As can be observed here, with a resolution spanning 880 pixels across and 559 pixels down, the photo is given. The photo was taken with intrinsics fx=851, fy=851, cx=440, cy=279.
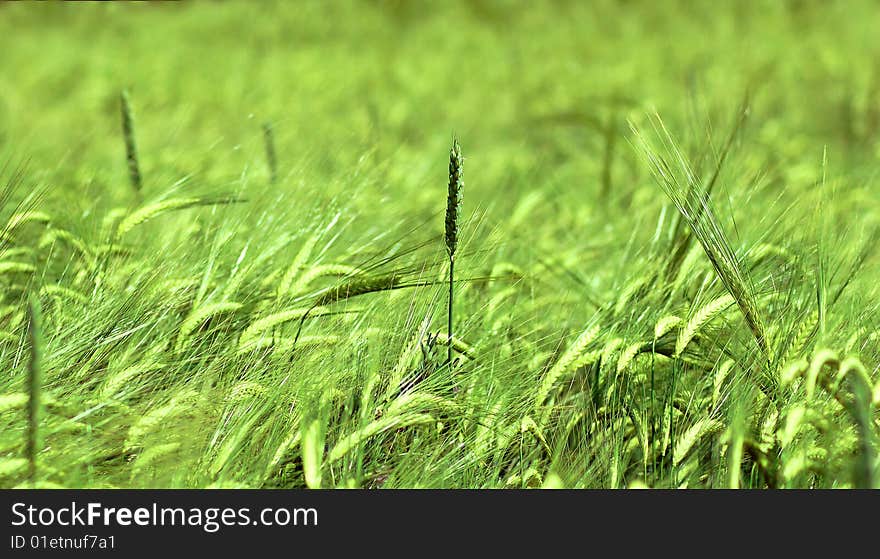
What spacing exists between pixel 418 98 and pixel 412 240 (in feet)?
8.48

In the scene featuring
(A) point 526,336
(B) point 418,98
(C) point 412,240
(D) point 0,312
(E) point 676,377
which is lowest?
(E) point 676,377

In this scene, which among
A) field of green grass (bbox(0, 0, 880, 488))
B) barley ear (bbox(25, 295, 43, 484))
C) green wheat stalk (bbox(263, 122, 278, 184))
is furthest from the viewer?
green wheat stalk (bbox(263, 122, 278, 184))

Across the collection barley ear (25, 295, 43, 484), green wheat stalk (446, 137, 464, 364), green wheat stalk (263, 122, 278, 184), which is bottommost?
barley ear (25, 295, 43, 484)

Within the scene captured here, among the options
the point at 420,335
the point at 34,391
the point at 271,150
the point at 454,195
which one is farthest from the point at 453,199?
the point at 271,150

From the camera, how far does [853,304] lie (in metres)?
1.20

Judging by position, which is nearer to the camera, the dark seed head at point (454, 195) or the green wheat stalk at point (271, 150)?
the dark seed head at point (454, 195)

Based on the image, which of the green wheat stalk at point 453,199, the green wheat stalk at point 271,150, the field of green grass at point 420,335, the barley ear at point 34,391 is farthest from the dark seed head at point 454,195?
the green wheat stalk at point 271,150

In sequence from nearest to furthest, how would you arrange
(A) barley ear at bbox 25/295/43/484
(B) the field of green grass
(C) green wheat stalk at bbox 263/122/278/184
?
(A) barley ear at bbox 25/295/43/484 → (B) the field of green grass → (C) green wheat stalk at bbox 263/122/278/184

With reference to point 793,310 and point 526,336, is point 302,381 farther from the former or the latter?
point 793,310

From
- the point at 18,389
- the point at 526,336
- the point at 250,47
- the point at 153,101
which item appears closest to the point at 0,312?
the point at 18,389

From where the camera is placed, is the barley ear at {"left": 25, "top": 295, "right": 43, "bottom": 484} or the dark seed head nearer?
the barley ear at {"left": 25, "top": 295, "right": 43, "bottom": 484}

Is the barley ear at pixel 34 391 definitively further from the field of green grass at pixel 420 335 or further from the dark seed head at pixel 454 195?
the dark seed head at pixel 454 195

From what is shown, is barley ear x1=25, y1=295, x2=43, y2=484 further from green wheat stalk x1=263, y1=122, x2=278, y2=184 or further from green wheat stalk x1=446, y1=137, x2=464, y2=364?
green wheat stalk x1=263, y1=122, x2=278, y2=184

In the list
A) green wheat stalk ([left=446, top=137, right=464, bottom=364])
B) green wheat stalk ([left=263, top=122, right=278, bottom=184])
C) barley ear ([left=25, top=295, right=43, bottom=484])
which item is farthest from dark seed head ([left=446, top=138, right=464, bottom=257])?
green wheat stalk ([left=263, top=122, right=278, bottom=184])
